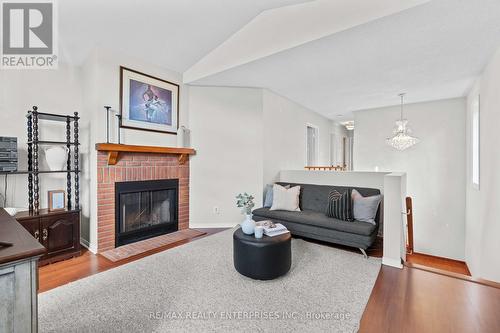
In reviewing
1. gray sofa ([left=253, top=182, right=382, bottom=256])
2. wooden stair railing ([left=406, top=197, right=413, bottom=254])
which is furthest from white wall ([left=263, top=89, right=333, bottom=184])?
wooden stair railing ([left=406, top=197, right=413, bottom=254])

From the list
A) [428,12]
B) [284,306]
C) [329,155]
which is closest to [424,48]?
[428,12]

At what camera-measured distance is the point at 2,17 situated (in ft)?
7.93

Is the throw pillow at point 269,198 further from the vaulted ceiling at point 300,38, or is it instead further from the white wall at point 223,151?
the vaulted ceiling at point 300,38

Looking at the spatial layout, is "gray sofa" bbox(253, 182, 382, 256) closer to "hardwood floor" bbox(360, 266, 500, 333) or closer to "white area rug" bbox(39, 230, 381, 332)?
"white area rug" bbox(39, 230, 381, 332)

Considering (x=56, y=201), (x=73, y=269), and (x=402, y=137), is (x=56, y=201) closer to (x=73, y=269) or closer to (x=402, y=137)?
(x=73, y=269)

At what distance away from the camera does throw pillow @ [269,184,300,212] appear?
3.76 metres

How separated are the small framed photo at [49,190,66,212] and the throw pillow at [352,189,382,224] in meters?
3.73

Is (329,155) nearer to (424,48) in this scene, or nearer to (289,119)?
(289,119)

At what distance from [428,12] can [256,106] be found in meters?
2.63

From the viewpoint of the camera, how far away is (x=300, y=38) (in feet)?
8.54

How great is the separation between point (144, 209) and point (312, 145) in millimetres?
4498

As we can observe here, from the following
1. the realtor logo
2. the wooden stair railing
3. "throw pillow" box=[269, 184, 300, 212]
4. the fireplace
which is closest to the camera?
the realtor logo

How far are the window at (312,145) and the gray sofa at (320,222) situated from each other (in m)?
2.27

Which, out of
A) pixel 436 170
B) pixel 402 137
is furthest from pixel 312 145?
pixel 436 170
